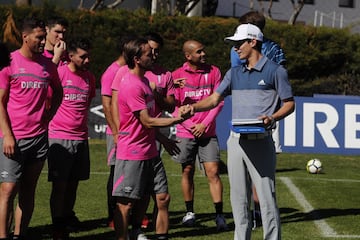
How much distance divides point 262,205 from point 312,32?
692 inches

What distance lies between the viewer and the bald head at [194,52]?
407 inches

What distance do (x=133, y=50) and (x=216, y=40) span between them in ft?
52.6

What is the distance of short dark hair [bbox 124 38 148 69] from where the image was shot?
7.84 metres

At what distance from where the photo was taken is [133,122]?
25.9ft

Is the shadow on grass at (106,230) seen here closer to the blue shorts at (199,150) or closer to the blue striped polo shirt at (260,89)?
the blue shorts at (199,150)

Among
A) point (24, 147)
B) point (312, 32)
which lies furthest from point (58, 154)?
point (312, 32)

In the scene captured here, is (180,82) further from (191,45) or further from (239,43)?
(239,43)

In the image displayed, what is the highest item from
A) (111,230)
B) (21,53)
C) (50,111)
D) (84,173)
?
(21,53)

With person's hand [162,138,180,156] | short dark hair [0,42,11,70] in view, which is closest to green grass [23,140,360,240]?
person's hand [162,138,180,156]

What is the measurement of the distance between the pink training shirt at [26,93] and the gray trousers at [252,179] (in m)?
1.84

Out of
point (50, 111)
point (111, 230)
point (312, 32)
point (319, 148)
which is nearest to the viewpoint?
point (50, 111)

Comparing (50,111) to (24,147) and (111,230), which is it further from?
(111,230)

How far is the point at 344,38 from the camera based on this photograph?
25.4 m

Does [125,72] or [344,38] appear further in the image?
[344,38]
